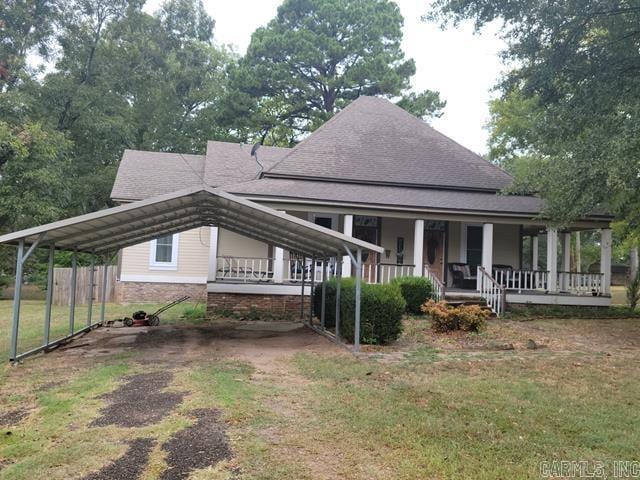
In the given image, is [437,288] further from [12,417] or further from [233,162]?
[12,417]

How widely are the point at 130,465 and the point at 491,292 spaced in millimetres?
12451

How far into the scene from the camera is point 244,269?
1511cm

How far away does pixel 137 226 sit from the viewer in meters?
10.3

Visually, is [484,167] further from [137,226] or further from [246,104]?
[246,104]

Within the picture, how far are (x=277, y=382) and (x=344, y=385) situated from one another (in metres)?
0.94

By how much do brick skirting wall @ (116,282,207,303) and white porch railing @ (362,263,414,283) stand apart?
6.61 metres

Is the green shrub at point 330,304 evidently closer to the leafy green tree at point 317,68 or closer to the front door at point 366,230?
the front door at point 366,230

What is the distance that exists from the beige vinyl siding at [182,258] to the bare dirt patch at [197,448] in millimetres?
14089

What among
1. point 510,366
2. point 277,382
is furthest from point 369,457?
point 510,366

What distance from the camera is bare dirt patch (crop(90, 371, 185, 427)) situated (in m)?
5.03

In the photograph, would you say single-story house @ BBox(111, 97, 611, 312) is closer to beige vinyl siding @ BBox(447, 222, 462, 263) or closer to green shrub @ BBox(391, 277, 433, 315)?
beige vinyl siding @ BBox(447, 222, 462, 263)

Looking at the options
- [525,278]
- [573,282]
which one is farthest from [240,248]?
[573,282]

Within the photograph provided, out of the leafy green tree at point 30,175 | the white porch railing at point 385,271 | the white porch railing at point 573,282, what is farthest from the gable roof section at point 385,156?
the leafy green tree at point 30,175

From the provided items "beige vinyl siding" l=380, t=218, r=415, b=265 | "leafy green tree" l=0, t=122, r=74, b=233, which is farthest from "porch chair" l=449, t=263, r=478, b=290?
"leafy green tree" l=0, t=122, r=74, b=233
